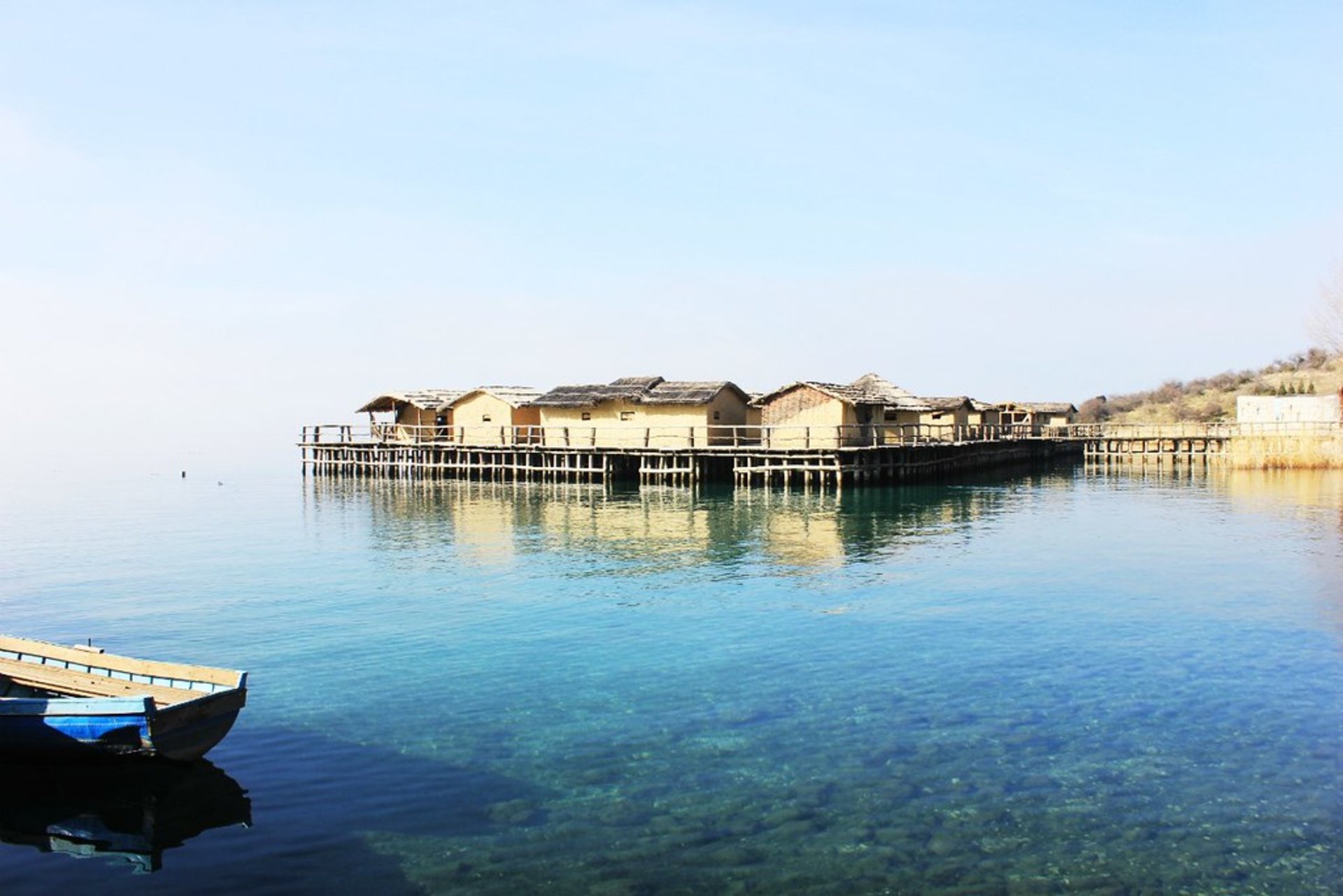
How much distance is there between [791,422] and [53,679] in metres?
41.2

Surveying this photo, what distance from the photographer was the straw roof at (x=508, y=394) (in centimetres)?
5869

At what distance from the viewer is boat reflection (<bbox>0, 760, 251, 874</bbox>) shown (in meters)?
10.5

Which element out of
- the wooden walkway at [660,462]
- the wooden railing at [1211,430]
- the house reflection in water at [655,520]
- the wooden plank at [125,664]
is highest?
Result: the wooden railing at [1211,430]

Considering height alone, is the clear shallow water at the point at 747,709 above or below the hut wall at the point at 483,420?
below

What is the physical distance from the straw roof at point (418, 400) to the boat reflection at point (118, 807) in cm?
4955

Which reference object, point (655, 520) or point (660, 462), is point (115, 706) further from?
point (660, 462)

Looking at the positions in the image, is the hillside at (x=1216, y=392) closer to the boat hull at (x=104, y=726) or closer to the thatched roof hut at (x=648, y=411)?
the thatched roof hut at (x=648, y=411)

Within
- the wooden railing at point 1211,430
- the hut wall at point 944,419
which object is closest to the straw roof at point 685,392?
the hut wall at point 944,419

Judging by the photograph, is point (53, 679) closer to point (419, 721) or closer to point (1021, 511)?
point (419, 721)

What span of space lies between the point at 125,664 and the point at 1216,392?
4498 inches

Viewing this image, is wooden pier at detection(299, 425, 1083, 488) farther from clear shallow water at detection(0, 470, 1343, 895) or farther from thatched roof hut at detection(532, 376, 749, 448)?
clear shallow water at detection(0, 470, 1343, 895)

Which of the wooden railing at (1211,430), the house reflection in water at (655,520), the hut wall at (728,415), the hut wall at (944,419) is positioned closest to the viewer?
the house reflection in water at (655,520)

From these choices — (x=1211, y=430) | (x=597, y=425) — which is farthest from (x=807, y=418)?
(x=1211, y=430)

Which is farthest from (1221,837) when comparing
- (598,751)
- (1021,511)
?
(1021,511)
